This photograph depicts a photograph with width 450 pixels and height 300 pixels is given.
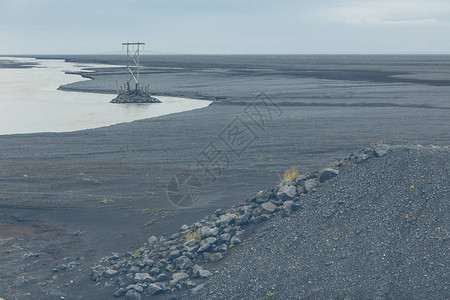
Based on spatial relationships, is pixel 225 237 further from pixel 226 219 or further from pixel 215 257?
pixel 226 219

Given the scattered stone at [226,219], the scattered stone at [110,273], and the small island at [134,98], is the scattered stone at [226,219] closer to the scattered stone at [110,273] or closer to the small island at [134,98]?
the scattered stone at [110,273]

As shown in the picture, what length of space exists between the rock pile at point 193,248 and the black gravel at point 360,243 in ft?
1.23

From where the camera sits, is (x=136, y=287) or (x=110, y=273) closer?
(x=136, y=287)

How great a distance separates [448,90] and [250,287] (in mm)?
51473

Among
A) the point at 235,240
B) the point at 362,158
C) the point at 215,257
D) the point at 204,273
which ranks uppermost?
the point at 362,158

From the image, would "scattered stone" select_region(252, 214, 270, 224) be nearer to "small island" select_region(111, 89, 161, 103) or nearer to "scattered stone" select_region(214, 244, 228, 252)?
"scattered stone" select_region(214, 244, 228, 252)

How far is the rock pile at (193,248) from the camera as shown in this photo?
1107cm

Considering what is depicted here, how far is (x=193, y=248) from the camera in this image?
1202 cm

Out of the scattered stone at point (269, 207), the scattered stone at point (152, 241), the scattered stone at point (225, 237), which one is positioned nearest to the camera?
the scattered stone at point (225, 237)

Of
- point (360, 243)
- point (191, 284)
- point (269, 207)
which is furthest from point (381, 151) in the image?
point (191, 284)

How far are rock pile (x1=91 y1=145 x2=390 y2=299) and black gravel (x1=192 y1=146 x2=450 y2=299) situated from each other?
1.23ft

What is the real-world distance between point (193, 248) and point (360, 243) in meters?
3.80

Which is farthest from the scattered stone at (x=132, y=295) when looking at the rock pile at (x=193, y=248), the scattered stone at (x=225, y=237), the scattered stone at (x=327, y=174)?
the scattered stone at (x=327, y=174)

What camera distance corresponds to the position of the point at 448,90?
55.2 m
